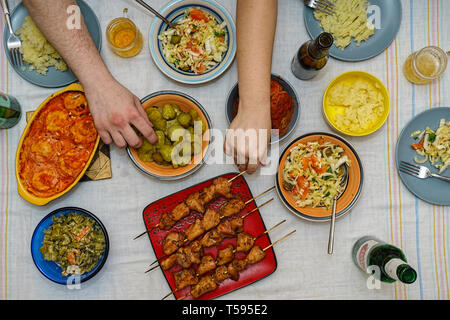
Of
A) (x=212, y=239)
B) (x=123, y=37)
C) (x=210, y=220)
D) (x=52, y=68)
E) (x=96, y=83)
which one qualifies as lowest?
(x=212, y=239)

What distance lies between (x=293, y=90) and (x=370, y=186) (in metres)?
0.82

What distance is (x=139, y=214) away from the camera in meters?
2.15

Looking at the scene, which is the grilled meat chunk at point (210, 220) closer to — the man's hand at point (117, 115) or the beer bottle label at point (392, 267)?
the man's hand at point (117, 115)

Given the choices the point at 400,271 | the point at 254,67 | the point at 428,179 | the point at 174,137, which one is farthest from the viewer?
the point at 428,179

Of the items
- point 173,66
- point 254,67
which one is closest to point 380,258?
point 254,67

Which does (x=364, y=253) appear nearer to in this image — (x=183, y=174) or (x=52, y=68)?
(x=183, y=174)

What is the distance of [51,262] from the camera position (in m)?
2.08

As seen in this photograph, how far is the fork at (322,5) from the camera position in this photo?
2.08 meters

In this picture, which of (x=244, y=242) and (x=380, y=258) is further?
(x=244, y=242)

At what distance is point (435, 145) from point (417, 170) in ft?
0.64

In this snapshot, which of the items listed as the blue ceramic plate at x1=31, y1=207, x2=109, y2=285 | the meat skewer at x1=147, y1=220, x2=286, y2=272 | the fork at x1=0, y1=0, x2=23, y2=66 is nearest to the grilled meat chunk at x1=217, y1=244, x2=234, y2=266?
the meat skewer at x1=147, y1=220, x2=286, y2=272

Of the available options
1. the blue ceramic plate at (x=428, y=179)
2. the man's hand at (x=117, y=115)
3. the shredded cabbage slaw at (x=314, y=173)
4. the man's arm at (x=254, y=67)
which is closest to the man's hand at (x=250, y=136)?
the man's arm at (x=254, y=67)
